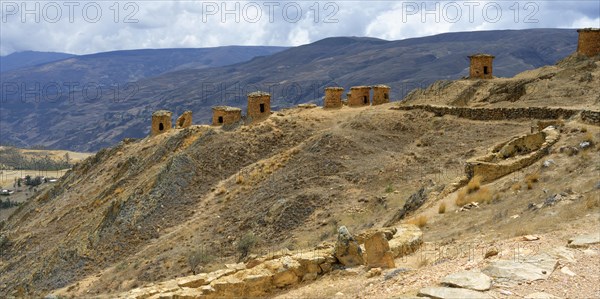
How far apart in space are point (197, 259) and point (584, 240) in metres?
11.9

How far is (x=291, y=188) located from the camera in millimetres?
22812

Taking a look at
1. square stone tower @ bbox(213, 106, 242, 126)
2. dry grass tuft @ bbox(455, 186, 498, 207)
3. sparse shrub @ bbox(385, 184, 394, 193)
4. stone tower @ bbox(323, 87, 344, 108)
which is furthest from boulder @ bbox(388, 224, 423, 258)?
stone tower @ bbox(323, 87, 344, 108)

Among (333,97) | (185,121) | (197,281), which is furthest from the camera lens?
(185,121)

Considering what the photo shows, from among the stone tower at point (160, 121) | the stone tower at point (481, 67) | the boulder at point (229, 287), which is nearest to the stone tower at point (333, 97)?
the stone tower at point (481, 67)

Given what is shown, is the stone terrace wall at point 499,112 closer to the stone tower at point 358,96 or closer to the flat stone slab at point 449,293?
Result: the stone tower at point 358,96

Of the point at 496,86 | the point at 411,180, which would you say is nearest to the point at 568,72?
the point at 496,86

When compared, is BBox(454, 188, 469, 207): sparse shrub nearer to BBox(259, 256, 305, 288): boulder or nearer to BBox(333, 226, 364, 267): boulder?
BBox(333, 226, 364, 267): boulder

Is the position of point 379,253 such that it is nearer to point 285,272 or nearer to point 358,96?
point 285,272

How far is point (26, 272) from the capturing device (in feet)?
76.8

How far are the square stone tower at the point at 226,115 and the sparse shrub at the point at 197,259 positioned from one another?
11536 millimetres

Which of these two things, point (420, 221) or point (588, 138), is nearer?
point (420, 221)

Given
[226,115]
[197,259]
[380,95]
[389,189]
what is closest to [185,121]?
[226,115]

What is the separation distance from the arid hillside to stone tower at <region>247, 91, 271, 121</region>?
61 centimetres

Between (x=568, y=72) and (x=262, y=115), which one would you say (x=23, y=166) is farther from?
(x=568, y=72)
